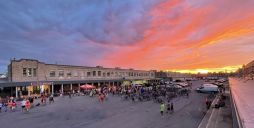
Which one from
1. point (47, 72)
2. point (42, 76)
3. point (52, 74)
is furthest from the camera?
point (52, 74)

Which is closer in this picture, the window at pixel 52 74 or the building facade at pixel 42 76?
the building facade at pixel 42 76

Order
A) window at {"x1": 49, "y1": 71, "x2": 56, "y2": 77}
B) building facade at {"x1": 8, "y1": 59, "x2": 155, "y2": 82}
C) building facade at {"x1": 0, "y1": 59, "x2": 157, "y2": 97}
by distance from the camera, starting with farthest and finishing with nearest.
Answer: window at {"x1": 49, "y1": 71, "x2": 56, "y2": 77}, building facade at {"x1": 8, "y1": 59, "x2": 155, "y2": 82}, building facade at {"x1": 0, "y1": 59, "x2": 157, "y2": 97}

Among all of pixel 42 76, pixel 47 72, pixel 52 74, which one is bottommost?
pixel 42 76

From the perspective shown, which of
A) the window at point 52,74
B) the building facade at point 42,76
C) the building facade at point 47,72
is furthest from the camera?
the window at point 52,74

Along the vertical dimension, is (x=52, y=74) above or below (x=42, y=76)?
above

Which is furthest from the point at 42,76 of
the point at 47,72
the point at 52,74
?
the point at 52,74

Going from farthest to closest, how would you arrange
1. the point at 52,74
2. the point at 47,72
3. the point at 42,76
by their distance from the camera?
the point at 52,74 < the point at 47,72 < the point at 42,76

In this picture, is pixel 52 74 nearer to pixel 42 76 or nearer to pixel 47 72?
pixel 47 72

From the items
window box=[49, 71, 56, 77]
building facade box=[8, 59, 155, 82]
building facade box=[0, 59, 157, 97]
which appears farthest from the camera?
window box=[49, 71, 56, 77]

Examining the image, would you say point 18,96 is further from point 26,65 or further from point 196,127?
point 196,127

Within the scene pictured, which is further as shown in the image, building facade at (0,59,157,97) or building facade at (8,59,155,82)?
building facade at (8,59,155,82)

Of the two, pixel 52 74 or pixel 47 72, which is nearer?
pixel 47 72

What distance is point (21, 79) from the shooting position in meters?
47.7

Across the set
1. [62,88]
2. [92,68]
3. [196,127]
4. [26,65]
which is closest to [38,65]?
[26,65]
